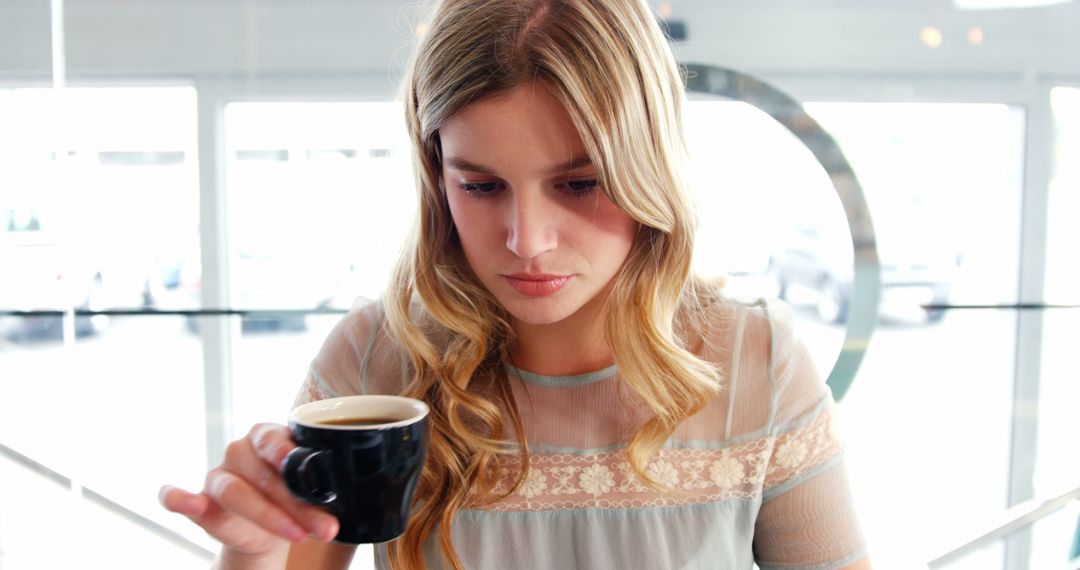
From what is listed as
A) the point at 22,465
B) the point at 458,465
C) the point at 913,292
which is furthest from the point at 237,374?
the point at 913,292

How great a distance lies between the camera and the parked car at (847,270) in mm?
2201

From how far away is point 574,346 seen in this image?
1.05 metres

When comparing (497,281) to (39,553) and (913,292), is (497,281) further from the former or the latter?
(39,553)

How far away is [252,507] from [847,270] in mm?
1909

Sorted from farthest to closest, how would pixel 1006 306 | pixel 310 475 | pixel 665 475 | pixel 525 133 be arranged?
pixel 1006 306 → pixel 665 475 → pixel 525 133 → pixel 310 475

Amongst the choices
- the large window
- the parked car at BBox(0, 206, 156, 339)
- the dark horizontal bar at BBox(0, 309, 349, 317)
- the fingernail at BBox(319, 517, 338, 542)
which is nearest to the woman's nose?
the fingernail at BBox(319, 517, 338, 542)

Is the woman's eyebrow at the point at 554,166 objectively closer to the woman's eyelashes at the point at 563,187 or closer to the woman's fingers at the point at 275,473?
the woman's eyelashes at the point at 563,187

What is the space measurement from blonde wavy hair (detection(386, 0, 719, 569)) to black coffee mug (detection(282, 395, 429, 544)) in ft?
0.97

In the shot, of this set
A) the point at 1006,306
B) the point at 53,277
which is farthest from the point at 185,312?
the point at 1006,306

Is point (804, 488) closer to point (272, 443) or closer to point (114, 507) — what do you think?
point (272, 443)

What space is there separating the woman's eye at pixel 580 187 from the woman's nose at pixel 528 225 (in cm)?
4

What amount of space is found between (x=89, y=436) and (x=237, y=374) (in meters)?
0.49

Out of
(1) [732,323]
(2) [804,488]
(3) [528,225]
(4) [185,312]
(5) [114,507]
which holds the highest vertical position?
(3) [528,225]

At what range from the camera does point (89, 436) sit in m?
2.37
